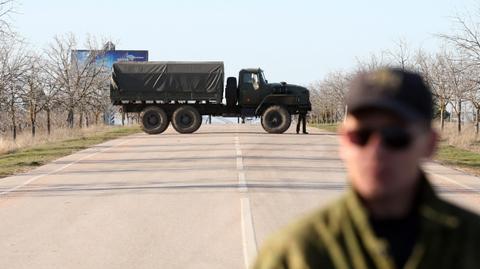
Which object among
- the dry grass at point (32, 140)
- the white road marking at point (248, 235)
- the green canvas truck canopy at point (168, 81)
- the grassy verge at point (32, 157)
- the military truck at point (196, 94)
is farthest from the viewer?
the green canvas truck canopy at point (168, 81)

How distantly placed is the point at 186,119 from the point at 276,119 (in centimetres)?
409

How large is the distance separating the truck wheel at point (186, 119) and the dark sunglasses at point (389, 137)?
3399 cm

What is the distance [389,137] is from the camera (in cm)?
191

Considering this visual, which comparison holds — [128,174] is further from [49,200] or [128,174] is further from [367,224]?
[367,224]

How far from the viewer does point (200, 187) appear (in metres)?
15.4

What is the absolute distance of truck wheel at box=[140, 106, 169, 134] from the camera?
36281 mm

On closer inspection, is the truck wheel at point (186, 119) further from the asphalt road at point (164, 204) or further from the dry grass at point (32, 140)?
the asphalt road at point (164, 204)

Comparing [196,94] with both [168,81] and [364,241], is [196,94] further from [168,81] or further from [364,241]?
[364,241]

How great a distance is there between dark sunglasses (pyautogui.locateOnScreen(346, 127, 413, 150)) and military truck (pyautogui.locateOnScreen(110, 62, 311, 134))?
3321cm

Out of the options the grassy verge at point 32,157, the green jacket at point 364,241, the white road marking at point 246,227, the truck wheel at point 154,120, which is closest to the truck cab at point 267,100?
the truck wheel at point 154,120

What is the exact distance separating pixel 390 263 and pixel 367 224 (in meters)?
0.11

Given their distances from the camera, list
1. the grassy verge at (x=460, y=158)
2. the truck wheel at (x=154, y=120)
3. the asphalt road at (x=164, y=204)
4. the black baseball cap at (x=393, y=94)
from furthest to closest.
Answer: the truck wheel at (x=154, y=120) → the grassy verge at (x=460, y=158) → the asphalt road at (x=164, y=204) → the black baseball cap at (x=393, y=94)

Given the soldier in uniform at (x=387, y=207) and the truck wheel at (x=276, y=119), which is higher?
the soldier in uniform at (x=387, y=207)

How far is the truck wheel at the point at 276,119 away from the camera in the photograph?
3525 cm
